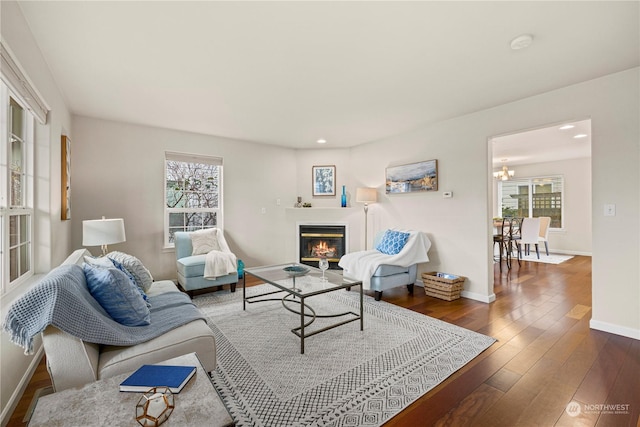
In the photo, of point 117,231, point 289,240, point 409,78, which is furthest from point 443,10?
point 289,240

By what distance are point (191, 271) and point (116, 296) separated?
79.8 inches

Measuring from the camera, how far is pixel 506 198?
8.41 metres

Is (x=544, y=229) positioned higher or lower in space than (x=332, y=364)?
higher

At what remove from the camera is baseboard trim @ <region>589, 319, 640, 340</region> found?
8.48 feet

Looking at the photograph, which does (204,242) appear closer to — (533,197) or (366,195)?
(366,195)

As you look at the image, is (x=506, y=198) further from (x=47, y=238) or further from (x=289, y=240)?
(x=47, y=238)

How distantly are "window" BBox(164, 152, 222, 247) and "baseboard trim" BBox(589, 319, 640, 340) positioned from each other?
497 centimetres

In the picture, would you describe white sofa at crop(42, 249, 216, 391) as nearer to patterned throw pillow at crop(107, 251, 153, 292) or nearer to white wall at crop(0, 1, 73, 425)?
white wall at crop(0, 1, 73, 425)

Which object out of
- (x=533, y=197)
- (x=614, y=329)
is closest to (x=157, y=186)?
(x=614, y=329)

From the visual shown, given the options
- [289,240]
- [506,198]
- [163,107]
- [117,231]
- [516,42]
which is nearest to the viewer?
[516,42]

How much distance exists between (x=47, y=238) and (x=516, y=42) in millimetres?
4125

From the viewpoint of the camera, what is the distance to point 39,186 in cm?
252

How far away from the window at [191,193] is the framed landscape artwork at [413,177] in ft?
9.53

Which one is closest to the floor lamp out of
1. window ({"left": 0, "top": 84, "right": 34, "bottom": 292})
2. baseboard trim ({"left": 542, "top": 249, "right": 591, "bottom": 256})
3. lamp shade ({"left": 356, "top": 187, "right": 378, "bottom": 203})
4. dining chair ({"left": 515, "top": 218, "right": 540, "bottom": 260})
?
lamp shade ({"left": 356, "top": 187, "right": 378, "bottom": 203})
